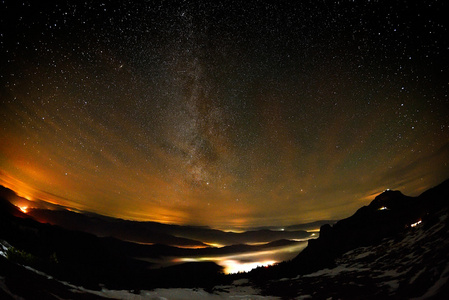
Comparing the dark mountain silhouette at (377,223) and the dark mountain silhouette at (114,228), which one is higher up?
the dark mountain silhouette at (377,223)

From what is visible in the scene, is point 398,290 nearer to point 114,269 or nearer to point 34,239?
point 34,239

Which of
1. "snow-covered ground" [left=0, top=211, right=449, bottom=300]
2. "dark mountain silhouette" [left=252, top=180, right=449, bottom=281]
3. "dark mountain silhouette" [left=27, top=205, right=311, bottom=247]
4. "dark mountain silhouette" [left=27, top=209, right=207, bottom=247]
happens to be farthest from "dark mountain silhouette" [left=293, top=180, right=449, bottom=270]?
"dark mountain silhouette" [left=27, top=209, right=207, bottom=247]

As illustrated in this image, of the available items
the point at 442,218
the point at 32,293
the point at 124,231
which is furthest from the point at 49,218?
the point at 442,218

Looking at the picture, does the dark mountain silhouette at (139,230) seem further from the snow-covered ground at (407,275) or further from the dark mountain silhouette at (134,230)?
the snow-covered ground at (407,275)

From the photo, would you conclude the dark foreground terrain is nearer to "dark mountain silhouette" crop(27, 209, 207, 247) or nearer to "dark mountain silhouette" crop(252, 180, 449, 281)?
"dark mountain silhouette" crop(252, 180, 449, 281)

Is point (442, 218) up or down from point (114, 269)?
up

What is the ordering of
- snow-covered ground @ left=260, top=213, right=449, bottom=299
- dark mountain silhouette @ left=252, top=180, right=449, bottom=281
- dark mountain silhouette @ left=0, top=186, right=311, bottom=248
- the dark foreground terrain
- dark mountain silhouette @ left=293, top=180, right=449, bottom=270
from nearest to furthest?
the dark foreground terrain, snow-covered ground @ left=260, top=213, right=449, bottom=299, dark mountain silhouette @ left=252, top=180, right=449, bottom=281, dark mountain silhouette @ left=293, top=180, right=449, bottom=270, dark mountain silhouette @ left=0, top=186, right=311, bottom=248

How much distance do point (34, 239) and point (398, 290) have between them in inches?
2489

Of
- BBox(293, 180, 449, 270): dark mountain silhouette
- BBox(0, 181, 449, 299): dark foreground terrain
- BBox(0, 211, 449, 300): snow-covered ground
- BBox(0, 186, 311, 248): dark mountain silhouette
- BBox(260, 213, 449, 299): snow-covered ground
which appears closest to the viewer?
BBox(0, 181, 449, 299): dark foreground terrain

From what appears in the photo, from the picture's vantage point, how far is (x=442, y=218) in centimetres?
2419

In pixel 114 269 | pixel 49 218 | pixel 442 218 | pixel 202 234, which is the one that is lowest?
pixel 202 234

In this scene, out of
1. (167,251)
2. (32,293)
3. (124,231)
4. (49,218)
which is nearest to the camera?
(32,293)

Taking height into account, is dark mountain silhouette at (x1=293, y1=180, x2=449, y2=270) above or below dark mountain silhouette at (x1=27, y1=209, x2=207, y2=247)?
above

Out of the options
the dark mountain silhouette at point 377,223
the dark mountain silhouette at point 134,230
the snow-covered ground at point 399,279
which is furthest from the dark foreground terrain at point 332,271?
the dark mountain silhouette at point 134,230
